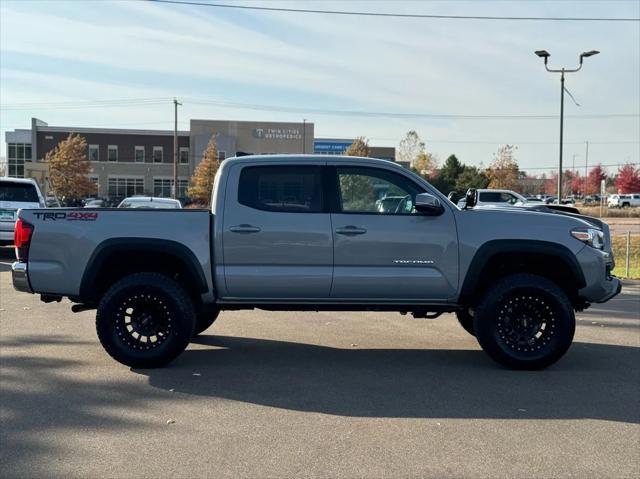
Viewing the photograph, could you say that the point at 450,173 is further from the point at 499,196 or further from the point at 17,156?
the point at 17,156

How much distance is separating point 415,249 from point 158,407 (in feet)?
9.34

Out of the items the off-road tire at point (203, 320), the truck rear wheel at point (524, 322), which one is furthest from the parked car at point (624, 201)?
the off-road tire at point (203, 320)

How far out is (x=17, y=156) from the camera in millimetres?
80188

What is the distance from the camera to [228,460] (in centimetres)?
420

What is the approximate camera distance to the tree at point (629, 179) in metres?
93.2

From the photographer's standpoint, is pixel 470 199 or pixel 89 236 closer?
pixel 89 236

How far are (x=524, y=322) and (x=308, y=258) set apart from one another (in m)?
2.31

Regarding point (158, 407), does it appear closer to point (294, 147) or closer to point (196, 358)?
point (196, 358)

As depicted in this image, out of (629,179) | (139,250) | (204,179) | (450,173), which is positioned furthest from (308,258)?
(629,179)

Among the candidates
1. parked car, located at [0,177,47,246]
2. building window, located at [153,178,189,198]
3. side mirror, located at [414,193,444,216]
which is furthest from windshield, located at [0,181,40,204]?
building window, located at [153,178,189,198]

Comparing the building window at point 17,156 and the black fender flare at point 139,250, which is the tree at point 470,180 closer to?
the black fender flare at point 139,250

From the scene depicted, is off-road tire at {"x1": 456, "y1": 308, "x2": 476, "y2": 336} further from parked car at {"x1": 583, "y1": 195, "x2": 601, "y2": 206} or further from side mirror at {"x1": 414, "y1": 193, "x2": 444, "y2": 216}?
parked car at {"x1": 583, "y1": 195, "x2": 601, "y2": 206}

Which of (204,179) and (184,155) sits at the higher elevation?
(184,155)

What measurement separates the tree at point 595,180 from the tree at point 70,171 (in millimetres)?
80234
